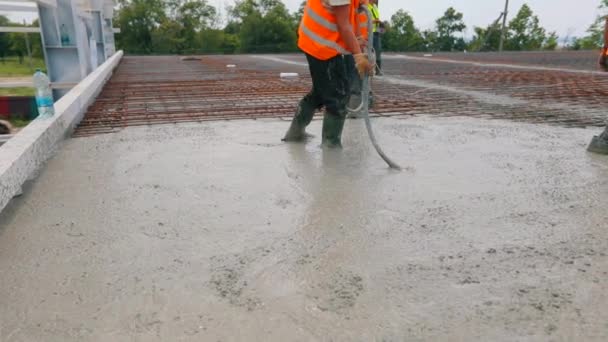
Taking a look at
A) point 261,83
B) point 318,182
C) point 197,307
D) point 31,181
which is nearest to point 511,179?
point 318,182

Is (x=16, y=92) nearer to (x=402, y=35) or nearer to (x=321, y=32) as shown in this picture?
(x=321, y=32)

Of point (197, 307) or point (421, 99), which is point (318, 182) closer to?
point (197, 307)

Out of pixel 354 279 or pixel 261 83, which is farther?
pixel 261 83

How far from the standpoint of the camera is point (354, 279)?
5.37 ft

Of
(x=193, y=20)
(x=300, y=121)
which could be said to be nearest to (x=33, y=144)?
(x=300, y=121)

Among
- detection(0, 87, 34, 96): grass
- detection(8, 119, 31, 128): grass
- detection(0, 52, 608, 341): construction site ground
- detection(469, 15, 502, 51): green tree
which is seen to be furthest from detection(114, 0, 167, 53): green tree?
detection(0, 52, 608, 341): construction site ground

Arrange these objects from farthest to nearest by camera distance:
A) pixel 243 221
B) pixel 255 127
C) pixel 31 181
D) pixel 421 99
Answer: pixel 421 99
pixel 255 127
pixel 31 181
pixel 243 221

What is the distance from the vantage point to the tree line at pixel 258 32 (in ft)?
121

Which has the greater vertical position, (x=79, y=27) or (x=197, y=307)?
(x=79, y=27)

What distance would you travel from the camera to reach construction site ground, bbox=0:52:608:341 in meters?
1.42

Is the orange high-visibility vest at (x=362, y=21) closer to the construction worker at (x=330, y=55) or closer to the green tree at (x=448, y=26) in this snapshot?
the construction worker at (x=330, y=55)

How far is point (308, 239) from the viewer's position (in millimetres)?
1961

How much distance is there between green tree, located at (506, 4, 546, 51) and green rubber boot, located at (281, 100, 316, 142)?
128 feet

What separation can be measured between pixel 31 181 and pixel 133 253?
1.27m
